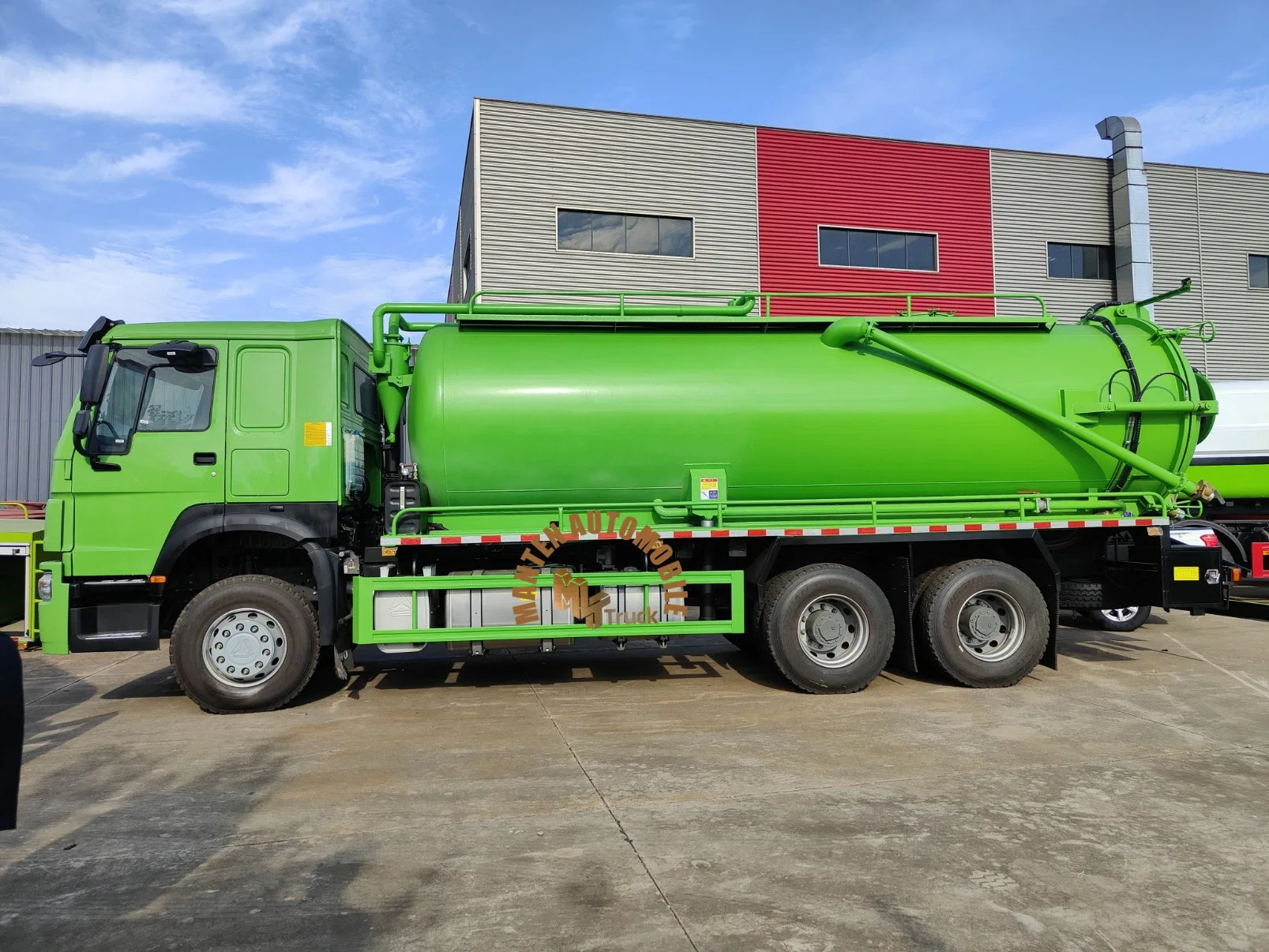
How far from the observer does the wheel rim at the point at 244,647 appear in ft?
21.9

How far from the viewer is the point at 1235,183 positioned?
72.0ft

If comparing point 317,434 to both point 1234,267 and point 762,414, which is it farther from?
point 1234,267

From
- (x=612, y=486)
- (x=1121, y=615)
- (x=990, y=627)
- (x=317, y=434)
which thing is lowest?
(x=1121, y=615)

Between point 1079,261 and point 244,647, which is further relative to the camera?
point 1079,261

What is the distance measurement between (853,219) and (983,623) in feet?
46.5

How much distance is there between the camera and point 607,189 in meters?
17.9

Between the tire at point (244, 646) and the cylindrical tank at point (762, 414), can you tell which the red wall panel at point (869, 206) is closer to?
the cylindrical tank at point (762, 414)

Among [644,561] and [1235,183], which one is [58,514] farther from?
[1235,183]

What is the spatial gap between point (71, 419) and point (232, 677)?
242cm

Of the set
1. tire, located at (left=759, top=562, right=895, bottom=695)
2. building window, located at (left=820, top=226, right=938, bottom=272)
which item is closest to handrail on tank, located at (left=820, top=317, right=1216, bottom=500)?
tire, located at (left=759, top=562, right=895, bottom=695)

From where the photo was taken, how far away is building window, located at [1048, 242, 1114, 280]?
20953 mm

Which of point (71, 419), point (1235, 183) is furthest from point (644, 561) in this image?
point (1235, 183)

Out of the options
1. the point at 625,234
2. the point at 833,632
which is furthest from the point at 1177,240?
the point at 833,632

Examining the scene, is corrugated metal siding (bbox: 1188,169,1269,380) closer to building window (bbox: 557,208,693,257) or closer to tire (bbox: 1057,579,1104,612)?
building window (bbox: 557,208,693,257)
